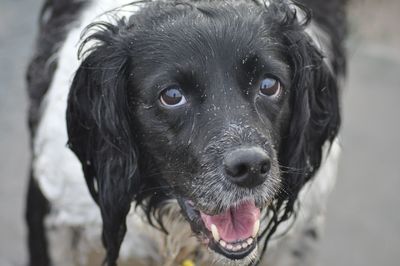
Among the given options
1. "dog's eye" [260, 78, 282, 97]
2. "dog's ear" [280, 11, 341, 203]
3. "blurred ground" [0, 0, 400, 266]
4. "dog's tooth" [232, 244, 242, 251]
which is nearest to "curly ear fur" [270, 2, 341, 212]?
"dog's ear" [280, 11, 341, 203]

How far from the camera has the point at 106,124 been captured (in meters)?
3.09

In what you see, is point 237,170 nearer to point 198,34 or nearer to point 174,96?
point 174,96

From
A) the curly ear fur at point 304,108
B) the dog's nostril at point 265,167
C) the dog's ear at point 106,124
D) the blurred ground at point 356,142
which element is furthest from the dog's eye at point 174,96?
the blurred ground at point 356,142

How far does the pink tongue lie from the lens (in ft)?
9.87

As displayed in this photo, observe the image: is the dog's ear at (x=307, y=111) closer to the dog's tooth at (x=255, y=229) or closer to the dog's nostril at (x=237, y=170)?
the dog's tooth at (x=255, y=229)

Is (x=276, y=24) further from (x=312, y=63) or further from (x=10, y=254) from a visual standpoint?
(x=10, y=254)

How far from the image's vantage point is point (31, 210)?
4090 mm

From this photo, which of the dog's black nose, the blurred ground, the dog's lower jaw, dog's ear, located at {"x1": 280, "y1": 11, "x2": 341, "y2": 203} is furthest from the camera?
the blurred ground

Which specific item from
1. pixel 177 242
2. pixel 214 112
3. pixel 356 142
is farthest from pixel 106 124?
pixel 356 142

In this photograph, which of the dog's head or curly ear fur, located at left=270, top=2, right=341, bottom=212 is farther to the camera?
curly ear fur, located at left=270, top=2, right=341, bottom=212

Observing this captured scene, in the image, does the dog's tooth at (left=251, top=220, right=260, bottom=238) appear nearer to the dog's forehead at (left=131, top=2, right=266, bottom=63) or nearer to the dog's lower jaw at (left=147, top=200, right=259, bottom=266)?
the dog's lower jaw at (left=147, top=200, right=259, bottom=266)

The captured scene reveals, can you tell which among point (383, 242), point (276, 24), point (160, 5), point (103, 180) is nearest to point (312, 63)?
point (276, 24)

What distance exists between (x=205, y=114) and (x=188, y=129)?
79 millimetres

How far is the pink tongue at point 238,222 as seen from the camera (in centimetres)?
301
